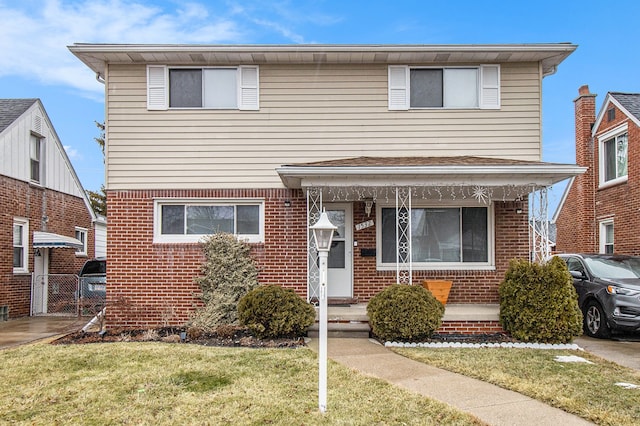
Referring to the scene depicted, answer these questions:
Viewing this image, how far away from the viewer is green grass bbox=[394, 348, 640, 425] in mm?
4668

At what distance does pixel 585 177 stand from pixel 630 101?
108 inches

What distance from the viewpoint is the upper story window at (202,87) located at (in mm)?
9781

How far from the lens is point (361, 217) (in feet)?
32.9

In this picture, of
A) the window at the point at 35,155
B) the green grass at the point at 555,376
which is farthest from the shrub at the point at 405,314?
the window at the point at 35,155

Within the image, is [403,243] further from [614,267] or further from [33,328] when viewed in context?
[33,328]

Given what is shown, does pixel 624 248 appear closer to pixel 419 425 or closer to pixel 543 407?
pixel 543 407

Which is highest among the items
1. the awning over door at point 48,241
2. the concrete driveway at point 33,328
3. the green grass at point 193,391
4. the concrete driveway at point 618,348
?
the awning over door at point 48,241

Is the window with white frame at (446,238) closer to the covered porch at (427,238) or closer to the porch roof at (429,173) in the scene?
the covered porch at (427,238)

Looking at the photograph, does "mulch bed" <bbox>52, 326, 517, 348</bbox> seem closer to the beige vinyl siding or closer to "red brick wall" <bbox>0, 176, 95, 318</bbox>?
the beige vinyl siding

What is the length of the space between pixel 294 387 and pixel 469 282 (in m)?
5.80

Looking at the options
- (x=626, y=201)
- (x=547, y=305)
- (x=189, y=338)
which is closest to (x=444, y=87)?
(x=547, y=305)

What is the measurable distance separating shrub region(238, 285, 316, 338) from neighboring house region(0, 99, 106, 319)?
8.00 m

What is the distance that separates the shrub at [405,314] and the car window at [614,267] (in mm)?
4038

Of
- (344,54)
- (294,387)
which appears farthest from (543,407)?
(344,54)
